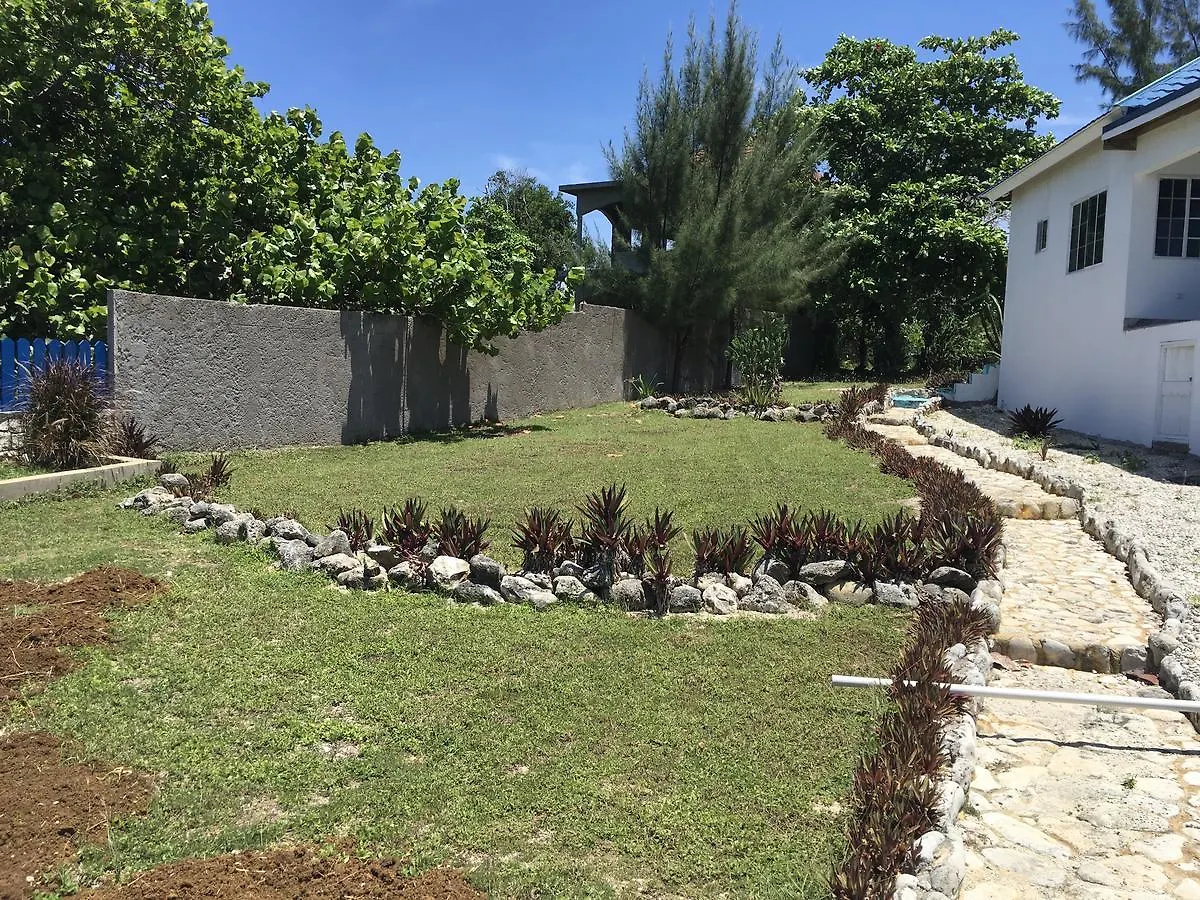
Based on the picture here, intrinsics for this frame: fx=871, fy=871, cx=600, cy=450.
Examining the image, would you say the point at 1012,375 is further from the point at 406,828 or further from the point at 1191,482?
the point at 406,828

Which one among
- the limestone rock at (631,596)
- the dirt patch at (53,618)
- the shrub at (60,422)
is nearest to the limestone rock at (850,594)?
the limestone rock at (631,596)

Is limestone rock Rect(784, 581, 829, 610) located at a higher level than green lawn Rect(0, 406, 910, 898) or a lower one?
higher

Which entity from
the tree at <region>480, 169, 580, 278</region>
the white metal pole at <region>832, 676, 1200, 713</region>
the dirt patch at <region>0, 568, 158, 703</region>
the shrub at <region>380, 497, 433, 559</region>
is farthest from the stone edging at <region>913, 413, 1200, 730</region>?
the tree at <region>480, 169, 580, 278</region>

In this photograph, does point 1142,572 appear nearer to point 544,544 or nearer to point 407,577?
point 544,544

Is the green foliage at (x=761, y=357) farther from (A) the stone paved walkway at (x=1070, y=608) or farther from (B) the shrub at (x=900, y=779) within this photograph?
(B) the shrub at (x=900, y=779)

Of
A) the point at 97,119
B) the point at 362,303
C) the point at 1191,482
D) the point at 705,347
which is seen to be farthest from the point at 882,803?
the point at 705,347

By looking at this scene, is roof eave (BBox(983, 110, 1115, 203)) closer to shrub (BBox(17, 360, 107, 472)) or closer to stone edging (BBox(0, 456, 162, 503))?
stone edging (BBox(0, 456, 162, 503))

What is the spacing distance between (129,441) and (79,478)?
1.11m

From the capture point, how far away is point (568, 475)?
30.4ft

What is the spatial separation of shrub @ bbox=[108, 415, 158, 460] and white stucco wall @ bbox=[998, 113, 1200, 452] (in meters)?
11.7

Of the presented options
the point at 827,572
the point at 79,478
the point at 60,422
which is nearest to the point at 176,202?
the point at 60,422

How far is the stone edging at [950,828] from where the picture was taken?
98.0 inches

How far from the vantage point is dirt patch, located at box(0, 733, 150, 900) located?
2529 millimetres

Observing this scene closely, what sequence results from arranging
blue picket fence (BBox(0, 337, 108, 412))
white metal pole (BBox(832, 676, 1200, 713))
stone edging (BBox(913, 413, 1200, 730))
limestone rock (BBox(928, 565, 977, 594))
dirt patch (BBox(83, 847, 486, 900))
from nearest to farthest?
dirt patch (BBox(83, 847, 486, 900)) < white metal pole (BBox(832, 676, 1200, 713)) < stone edging (BBox(913, 413, 1200, 730)) < limestone rock (BBox(928, 565, 977, 594)) < blue picket fence (BBox(0, 337, 108, 412))
